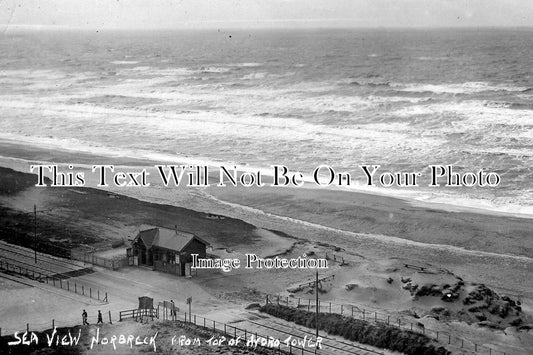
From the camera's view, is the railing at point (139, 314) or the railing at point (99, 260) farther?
the railing at point (99, 260)

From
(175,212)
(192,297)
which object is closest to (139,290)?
(192,297)

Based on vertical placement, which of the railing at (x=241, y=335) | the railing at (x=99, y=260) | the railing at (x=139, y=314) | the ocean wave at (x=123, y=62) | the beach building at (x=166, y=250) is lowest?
the railing at (x=241, y=335)

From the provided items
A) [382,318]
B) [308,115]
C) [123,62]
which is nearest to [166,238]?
[382,318]

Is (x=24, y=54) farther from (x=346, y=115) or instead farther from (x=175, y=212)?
(x=175, y=212)

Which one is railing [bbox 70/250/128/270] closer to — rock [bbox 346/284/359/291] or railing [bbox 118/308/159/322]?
railing [bbox 118/308/159/322]

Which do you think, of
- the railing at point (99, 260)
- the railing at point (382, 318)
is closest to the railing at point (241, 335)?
the railing at point (382, 318)

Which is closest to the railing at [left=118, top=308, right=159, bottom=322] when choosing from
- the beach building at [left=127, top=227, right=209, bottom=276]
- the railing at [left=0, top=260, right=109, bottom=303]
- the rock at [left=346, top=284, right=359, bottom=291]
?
the railing at [left=0, top=260, right=109, bottom=303]

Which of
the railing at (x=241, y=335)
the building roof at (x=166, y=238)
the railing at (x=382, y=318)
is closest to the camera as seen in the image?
the railing at (x=241, y=335)

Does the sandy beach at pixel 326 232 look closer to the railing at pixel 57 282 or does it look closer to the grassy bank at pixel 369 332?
the grassy bank at pixel 369 332
